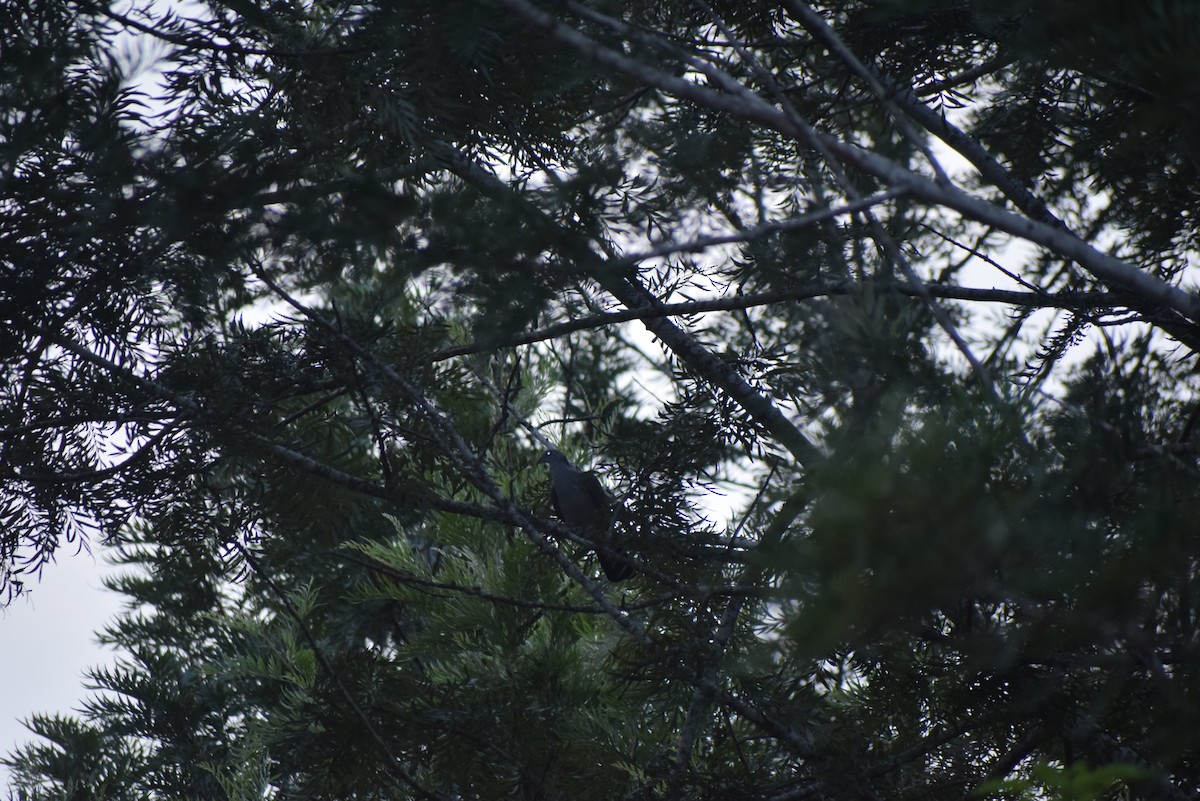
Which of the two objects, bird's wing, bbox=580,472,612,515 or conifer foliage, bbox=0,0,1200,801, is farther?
bird's wing, bbox=580,472,612,515

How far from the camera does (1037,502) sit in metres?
1.51

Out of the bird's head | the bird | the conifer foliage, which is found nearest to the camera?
the conifer foliage

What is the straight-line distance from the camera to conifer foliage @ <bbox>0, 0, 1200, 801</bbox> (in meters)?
1.47

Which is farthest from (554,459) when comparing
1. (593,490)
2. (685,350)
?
(685,350)

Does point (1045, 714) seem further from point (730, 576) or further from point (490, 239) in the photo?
point (490, 239)

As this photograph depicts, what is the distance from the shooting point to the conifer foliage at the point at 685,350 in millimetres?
1468

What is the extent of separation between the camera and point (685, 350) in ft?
9.61

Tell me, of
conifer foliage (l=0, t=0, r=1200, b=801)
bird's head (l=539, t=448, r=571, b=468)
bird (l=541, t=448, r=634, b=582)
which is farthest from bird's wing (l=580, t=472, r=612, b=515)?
conifer foliage (l=0, t=0, r=1200, b=801)

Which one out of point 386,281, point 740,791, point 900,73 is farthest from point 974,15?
point 740,791

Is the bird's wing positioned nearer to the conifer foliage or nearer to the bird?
the bird

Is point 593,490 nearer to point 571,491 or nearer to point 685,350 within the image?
point 571,491

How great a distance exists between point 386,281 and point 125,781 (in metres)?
5.51

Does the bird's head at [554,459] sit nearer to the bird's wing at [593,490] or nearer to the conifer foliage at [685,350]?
the bird's wing at [593,490]

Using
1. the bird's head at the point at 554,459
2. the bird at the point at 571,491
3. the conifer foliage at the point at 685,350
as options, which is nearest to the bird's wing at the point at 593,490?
the bird at the point at 571,491
